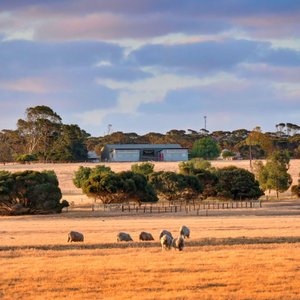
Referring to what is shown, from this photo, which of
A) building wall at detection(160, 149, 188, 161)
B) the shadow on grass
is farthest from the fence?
building wall at detection(160, 149, 188, 161)

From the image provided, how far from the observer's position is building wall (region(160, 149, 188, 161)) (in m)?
188

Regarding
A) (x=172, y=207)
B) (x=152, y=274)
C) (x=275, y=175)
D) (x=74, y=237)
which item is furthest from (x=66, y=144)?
(x=152, y=274)

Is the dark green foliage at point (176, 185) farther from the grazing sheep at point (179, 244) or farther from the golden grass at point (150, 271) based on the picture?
the grazing sheep at point (179, 244)

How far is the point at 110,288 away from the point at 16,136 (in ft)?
579

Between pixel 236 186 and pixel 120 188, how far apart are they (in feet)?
60.1

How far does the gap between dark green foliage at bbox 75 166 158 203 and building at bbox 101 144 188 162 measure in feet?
293

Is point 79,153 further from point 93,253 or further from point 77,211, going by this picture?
point 93,253

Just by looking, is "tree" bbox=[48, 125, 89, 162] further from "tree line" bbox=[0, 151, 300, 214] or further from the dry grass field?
the dry grass field

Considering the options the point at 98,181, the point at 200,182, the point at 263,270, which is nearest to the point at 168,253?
the point at 263,270

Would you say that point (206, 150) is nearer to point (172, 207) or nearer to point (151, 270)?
point (172, 207)

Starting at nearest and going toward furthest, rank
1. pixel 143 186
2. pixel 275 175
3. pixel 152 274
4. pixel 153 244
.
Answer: pixel 152 274, pixel 153 244, pixel 143 186, pixel 275 175

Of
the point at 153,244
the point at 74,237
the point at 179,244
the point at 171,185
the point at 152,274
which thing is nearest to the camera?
the point at 152,274

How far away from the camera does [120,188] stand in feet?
302

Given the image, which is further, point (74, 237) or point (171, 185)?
point (171, 185)
